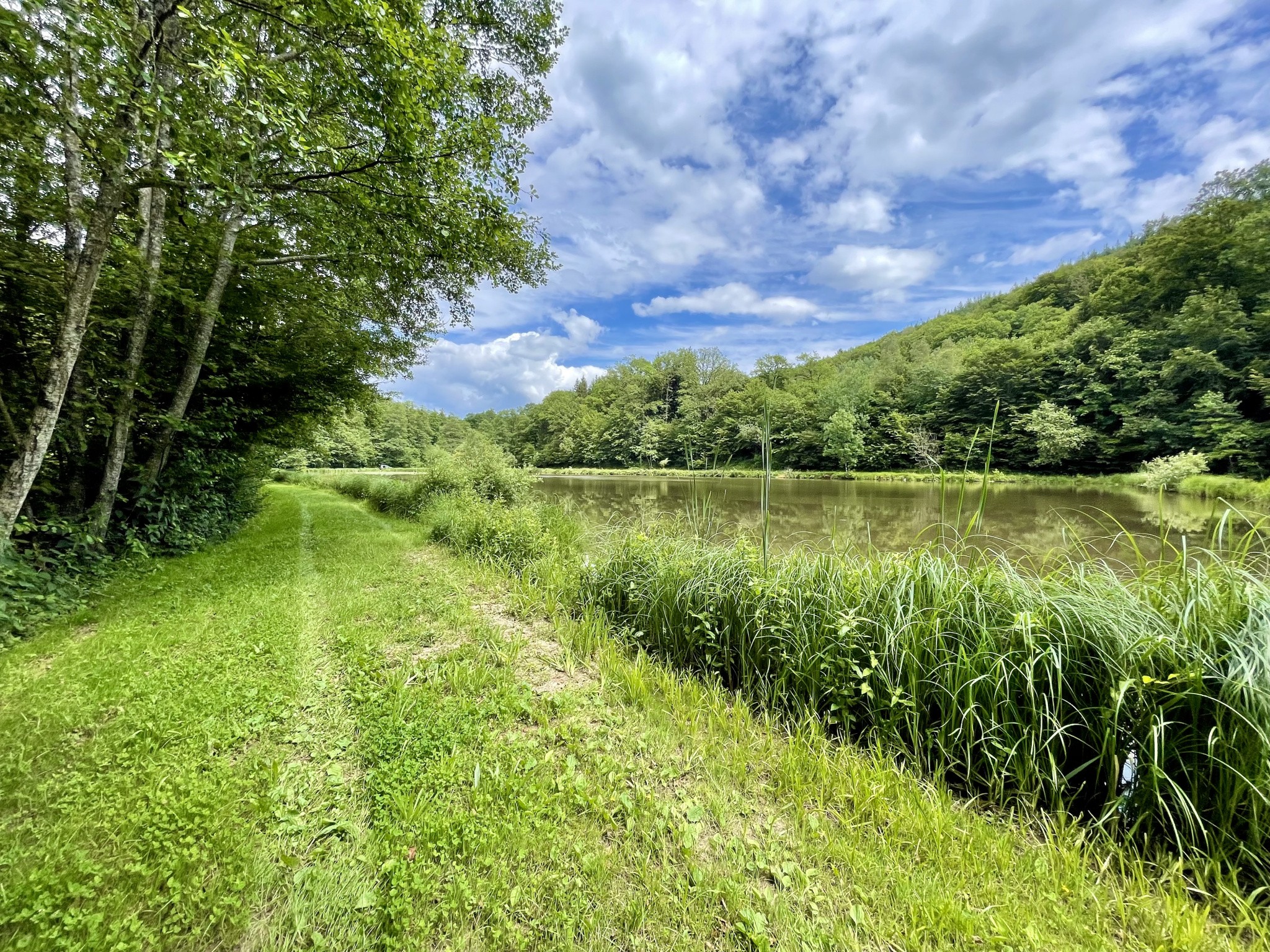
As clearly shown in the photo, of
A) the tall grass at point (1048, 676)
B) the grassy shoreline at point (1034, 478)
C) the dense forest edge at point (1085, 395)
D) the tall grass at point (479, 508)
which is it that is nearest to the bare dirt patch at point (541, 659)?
the tall grass at point (1048, 676)

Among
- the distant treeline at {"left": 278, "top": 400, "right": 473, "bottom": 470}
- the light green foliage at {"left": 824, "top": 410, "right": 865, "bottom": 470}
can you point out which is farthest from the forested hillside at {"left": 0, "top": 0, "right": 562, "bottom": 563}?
the light green foliage at {"left": 824, "top": 410, "right": 865, "bottom": 470}

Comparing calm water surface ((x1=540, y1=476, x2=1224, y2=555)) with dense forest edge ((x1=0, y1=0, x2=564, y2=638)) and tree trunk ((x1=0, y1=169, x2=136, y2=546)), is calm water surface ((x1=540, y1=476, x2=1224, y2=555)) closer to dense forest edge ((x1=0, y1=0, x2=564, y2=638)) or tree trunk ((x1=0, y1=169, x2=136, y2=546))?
dense forest edge ((x1=0, y1=0, x2=564, y2=638))

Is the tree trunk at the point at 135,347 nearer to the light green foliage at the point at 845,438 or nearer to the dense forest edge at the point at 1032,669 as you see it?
the dense forest edge at the point at 1032,669

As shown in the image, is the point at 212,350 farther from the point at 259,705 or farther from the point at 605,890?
the point at 605,890

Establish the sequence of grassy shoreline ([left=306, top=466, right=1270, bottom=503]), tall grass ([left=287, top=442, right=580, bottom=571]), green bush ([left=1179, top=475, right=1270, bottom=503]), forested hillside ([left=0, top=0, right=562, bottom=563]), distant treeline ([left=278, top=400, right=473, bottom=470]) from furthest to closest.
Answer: distant treeline ([left=278, top=400, right=473, bottom=470])
grassy shoreline ([left=306, top=466, right=1270, bottom=503])
green bush ([left=1179, top=475, right=1270, bottom=503])
tall grass ([left=287, top=442, right=580, bottom=571])
forested hillside ([left=0, top=0, right=562, bottom=563])

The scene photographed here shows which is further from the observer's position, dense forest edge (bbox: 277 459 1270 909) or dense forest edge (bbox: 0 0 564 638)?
dense forest edge (bbox: 0 0 564 638)

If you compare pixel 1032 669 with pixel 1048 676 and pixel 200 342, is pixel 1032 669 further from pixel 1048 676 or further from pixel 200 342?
pixel 200 342

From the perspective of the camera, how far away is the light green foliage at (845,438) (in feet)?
102

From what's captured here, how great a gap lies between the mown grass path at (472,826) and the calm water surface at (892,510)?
7.27ft

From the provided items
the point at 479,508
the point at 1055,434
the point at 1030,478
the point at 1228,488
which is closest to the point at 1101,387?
the point at 1055,434

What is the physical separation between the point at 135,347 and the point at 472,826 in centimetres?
697

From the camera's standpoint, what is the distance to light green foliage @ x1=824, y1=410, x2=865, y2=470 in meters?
31.2

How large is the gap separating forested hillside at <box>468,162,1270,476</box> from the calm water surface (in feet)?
7.63

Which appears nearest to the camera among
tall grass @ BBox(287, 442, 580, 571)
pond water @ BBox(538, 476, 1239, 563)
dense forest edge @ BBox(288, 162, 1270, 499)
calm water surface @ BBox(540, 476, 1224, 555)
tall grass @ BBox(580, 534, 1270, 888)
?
tall grass @ BBox(580, 534, 1270, 888)
